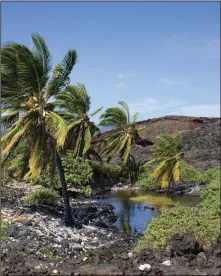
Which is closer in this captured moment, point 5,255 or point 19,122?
point 5,255

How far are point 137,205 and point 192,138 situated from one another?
89.2ft

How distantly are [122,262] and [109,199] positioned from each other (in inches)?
649

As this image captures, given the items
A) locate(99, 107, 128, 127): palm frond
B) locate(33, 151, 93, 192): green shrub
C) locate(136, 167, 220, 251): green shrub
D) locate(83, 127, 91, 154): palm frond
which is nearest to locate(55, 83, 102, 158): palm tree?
locate(83, 127, 91, 154): palm frond

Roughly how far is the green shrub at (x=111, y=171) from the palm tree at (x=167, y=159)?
22.8 feet

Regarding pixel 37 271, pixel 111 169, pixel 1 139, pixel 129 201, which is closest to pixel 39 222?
pixel 1 139

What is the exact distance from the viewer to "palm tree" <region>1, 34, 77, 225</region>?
15953 millimetres

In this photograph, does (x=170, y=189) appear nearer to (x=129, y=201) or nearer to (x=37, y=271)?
(x=129, y=201)

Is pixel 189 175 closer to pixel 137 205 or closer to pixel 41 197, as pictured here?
pixel 137 205

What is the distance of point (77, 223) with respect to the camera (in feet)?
59.5

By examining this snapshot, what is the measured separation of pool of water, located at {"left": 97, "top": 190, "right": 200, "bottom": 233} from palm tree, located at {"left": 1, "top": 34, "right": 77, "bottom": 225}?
5.52 metres

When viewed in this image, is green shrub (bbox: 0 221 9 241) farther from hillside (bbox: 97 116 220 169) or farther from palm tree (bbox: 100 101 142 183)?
hillside (bbox: 97 116 220 169)

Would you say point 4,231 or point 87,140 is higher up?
point 87,140

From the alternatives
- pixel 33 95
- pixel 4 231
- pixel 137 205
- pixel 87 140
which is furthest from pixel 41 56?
pixel 87 140

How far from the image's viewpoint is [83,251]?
14.1 metres
